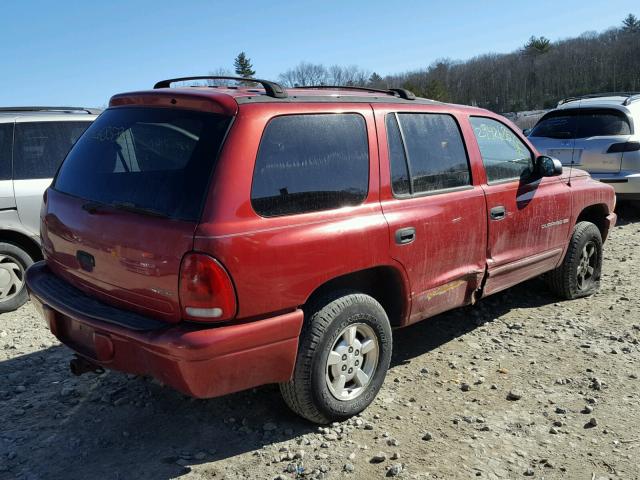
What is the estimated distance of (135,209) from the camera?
2799 millimetres

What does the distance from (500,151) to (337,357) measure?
7.11 ft

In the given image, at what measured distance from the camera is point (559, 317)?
15.9ft

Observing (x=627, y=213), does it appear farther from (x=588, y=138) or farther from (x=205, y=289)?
(x=205, y=289)

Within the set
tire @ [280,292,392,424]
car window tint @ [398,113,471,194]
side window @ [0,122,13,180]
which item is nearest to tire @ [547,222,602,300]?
car window tint @ [398,113,471,194]

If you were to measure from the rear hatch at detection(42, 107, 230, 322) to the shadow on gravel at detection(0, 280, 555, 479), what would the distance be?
0.77 meters

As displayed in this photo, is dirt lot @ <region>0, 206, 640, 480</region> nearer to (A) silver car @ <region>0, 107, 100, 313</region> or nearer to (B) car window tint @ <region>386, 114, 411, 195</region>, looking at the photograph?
(A) silver car @ <region>0, 107, 100, 313</region>

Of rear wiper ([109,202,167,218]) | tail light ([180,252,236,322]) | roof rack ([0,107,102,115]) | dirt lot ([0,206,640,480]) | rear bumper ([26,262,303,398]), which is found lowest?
dirt lot ([0,206,640,480])

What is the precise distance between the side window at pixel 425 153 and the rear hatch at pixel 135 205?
1136 millimetres

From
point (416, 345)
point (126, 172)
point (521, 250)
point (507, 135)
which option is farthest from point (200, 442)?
point (507, 135)

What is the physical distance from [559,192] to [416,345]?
5.68 feet

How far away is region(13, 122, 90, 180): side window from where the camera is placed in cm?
514

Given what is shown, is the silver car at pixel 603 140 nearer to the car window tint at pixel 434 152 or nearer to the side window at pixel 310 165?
the car window tint at pixel 434 152

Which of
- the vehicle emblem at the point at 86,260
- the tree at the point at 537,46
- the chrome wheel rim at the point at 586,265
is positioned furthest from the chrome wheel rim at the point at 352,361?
the tree at the point at 537,46

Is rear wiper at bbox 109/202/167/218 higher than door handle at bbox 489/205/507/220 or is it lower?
higher
